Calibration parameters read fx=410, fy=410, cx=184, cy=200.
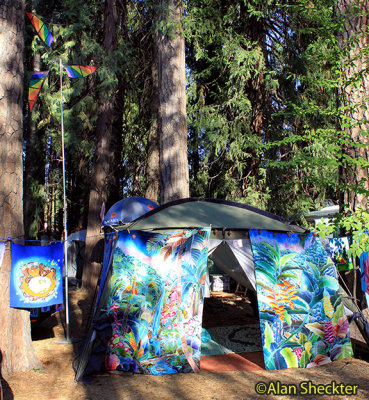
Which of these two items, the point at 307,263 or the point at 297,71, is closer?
the point at 307,263

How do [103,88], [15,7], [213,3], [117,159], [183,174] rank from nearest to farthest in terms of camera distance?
[15,7] → [183,174] → [103,88] → [213,3] → [117,159]

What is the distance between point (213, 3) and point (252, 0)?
104 cm

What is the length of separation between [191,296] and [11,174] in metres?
2.76

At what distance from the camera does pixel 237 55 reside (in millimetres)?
10664

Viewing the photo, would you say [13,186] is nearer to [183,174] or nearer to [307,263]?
[183,174]

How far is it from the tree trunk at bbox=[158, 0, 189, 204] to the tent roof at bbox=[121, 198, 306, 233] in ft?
5.04

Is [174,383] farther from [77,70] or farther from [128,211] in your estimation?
[128,211]

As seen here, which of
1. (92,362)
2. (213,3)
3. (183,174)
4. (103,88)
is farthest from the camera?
(213,3)

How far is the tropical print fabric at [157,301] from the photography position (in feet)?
16.5

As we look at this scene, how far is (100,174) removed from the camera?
10.9 metres

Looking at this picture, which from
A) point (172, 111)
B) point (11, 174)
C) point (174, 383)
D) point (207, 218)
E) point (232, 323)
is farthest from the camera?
point (232, 323)

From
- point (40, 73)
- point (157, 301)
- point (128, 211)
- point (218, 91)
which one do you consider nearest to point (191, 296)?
point (157, 301)

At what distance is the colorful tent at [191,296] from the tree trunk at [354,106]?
0.98m

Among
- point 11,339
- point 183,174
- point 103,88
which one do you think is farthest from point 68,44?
point 11,339
